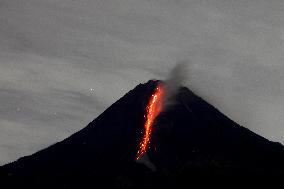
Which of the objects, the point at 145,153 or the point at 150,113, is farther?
the point at 150,113

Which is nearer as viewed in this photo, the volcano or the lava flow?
the volcano

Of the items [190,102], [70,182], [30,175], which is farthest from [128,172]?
[190,102]

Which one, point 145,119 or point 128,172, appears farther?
point 145,119

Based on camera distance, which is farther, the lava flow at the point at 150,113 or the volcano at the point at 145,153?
the lava flow at the point at 150,113

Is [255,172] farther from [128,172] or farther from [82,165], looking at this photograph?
[82,165]
